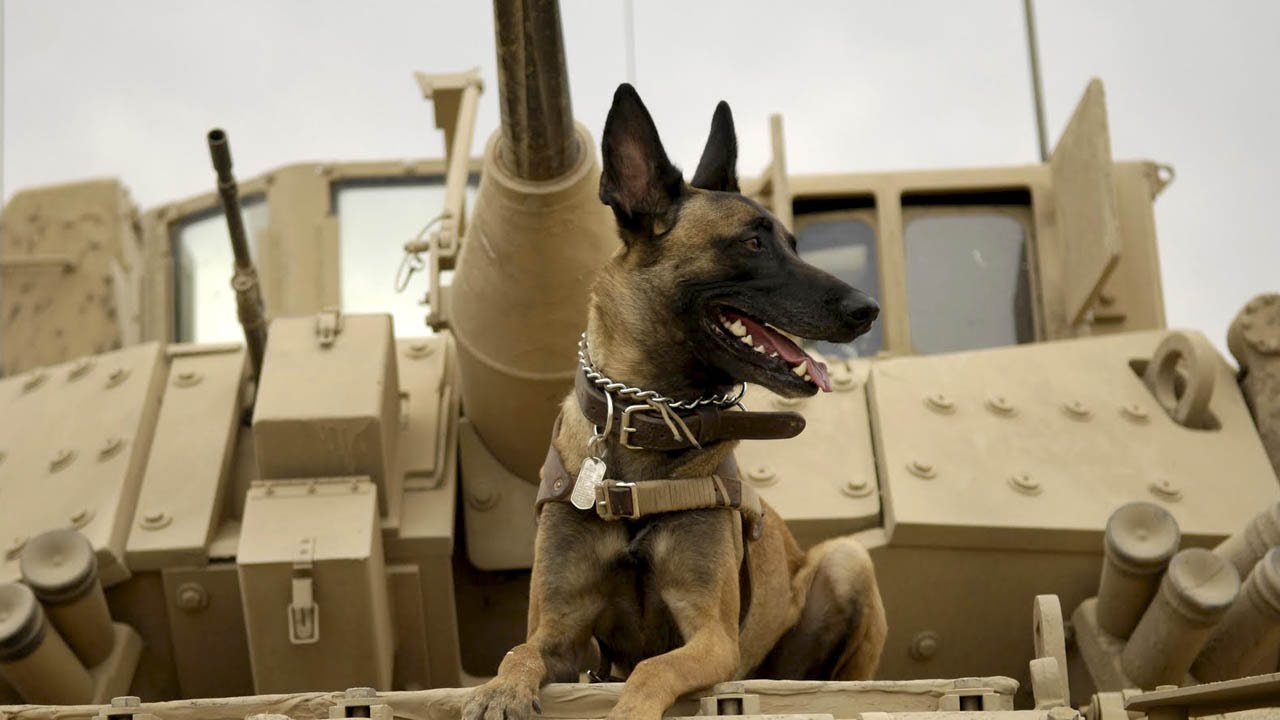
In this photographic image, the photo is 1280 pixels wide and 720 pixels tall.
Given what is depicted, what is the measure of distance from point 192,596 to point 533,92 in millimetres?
2053

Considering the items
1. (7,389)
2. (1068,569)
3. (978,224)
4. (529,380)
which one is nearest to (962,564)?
(1068,569)

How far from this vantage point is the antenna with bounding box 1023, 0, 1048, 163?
10.6 meters

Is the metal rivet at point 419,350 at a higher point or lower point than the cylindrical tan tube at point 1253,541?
higher

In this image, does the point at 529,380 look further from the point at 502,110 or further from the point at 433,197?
the point at 433,197

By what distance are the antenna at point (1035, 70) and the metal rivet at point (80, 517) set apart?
5543mm

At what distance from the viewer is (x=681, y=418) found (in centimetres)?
472

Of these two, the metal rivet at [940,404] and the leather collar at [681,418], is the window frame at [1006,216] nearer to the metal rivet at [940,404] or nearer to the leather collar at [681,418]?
the metal rivet at [940,404]

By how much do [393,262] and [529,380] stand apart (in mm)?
2962

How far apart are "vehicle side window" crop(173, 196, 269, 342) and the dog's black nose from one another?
5.44 meters

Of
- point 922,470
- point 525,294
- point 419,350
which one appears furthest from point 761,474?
point 419,350

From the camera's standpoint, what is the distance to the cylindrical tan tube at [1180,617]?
5.90 metres

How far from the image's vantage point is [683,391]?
15.6 feet

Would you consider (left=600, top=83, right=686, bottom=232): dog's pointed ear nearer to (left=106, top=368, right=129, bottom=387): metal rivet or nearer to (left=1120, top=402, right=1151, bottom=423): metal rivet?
(left=1120, top=402, right=1151, bottom=423): metal rivet

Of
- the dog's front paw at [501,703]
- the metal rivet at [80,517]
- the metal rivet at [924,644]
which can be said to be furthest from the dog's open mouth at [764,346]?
the metal rivet at [80,517]
